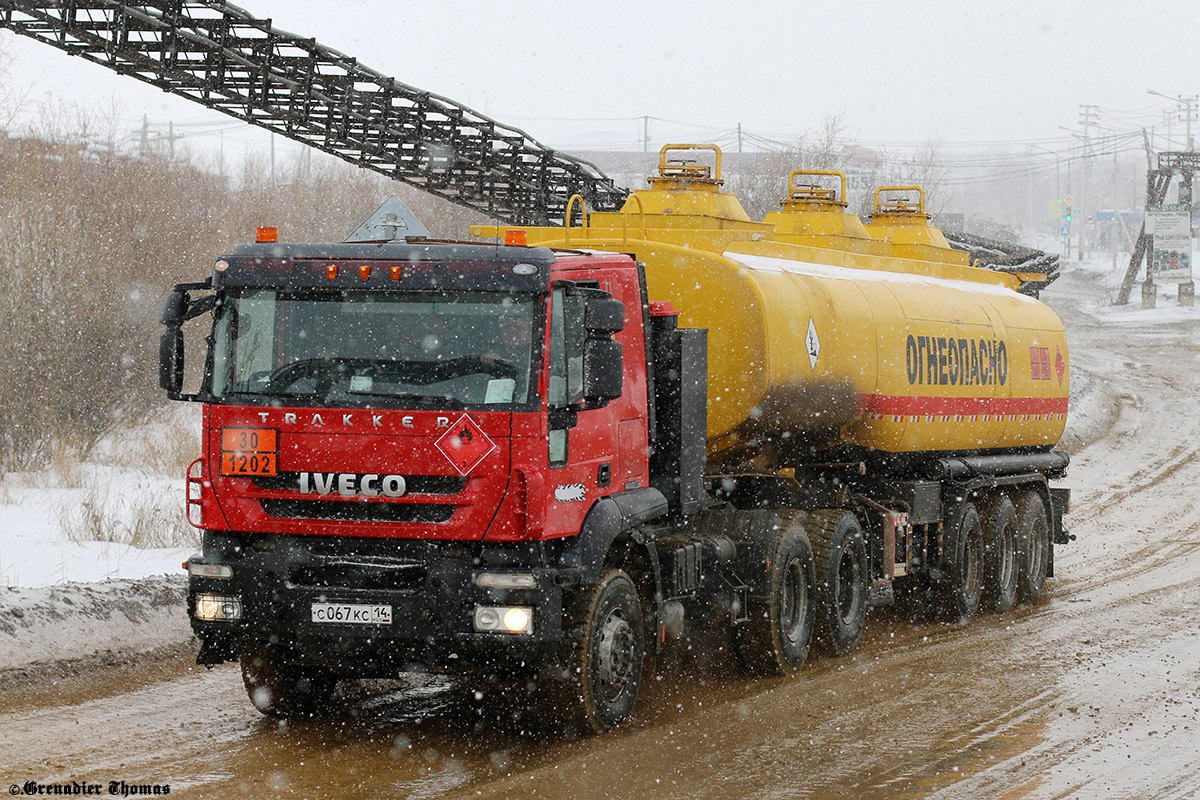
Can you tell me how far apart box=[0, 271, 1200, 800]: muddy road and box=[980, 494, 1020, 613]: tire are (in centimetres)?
160

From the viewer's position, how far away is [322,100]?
68.0ft

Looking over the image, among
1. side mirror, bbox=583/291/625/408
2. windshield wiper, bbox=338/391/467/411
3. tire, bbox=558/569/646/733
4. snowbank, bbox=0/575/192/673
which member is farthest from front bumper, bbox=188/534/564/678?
snowbank, bbox=0/575/192/673

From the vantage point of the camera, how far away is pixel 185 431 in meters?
20.3

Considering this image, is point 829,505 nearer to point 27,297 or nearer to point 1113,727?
point 1113,727

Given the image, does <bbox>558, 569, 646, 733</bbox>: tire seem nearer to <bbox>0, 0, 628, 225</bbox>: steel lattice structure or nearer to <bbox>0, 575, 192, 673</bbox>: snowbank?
<bbox>0, 575, 192, 673</bbox>: snowbank

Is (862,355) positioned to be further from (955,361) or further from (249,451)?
(249,451)

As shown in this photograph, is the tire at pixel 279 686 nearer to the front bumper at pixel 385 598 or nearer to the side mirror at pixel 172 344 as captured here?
the front bumper at pixel 385 598

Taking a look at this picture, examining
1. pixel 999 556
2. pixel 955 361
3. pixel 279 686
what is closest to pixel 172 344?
pixel 279 686

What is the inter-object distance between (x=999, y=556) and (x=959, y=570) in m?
0.95

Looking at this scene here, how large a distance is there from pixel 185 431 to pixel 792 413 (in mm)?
12275

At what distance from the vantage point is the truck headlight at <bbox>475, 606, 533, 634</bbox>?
7.36 meters

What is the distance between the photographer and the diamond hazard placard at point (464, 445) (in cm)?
724

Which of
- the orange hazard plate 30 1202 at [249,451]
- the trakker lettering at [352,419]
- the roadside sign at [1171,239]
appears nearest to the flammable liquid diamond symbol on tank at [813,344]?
the trakker lettering at [352,419]

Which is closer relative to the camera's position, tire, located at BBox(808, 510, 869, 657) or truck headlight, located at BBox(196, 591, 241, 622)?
truck headlight, located at BBox(196, 591, 241, 622)
